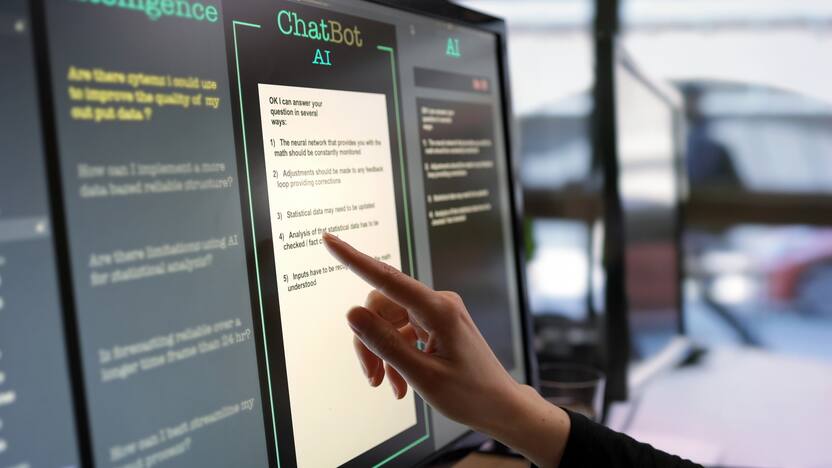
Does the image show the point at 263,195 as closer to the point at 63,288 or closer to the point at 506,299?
the point at 63,288

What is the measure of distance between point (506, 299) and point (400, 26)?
1.28ft

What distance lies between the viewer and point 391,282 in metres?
Answer: 0.52

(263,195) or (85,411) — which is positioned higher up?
(263,195)

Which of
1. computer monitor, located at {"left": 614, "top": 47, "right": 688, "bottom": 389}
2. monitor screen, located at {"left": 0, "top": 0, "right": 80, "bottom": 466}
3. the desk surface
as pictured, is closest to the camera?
monitor screen, located at {"left": 0, "top": 0, "right": 80, "bottom": 466}

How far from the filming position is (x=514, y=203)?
0.93m

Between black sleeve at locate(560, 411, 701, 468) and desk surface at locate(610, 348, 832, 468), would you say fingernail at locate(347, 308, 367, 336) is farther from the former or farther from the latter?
desk surface at locate(610, 348, 832, 468)

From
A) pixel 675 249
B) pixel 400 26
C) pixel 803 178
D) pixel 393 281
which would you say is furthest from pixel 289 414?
pixel 803 178

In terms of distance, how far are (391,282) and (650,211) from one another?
125 centimetres

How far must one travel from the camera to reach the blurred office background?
2533 millimetres

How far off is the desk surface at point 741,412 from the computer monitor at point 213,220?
2.25 feet

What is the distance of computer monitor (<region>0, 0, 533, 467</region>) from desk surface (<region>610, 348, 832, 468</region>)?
27.0 inches

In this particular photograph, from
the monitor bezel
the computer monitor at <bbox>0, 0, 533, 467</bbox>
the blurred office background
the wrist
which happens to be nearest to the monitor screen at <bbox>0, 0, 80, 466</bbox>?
the computer monitor at <bbox>0, 0, 533, 467</bbox>

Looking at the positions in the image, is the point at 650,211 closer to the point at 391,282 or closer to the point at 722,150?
the point at 391,282

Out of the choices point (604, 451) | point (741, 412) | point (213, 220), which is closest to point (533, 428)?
point (604, 451)
